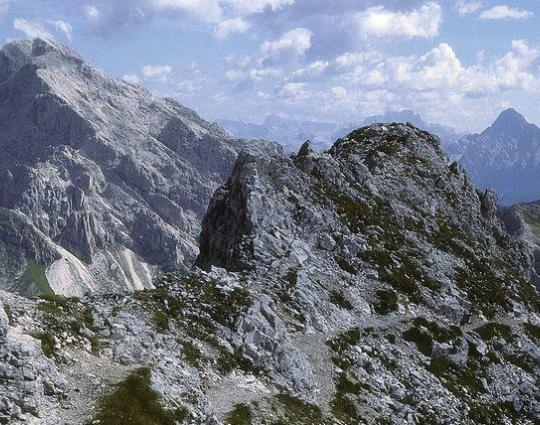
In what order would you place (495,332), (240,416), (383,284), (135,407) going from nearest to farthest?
1. (135,407)
2. (240,416)
3. (495,332)
4. (383,284)

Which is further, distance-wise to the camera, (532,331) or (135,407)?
(532,331)

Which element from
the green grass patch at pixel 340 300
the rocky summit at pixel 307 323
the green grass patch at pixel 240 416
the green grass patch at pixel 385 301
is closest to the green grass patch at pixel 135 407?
the rocky summit at pixel 307 323

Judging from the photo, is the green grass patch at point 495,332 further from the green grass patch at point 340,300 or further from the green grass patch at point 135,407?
the green grass patch at point 135,407

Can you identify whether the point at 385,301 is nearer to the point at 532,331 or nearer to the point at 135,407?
the point at 532,331

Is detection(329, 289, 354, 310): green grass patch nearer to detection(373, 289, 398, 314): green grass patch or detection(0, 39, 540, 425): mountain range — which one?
detection(0, 39, 540, 425): mountain range

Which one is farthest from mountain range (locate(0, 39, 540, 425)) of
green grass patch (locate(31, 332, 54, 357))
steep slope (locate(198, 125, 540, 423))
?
steep slope (locate(198, 125, 540, 423))

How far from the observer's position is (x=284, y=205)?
53.6 meters

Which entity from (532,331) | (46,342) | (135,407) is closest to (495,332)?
(532,331)

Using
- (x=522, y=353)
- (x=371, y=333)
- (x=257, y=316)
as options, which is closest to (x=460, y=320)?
(x=522, y=353)

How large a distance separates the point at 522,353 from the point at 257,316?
2686 cm

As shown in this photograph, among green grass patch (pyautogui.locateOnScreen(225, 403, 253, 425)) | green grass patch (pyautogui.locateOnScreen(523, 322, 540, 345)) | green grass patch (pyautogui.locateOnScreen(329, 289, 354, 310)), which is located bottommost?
green grass patch (pyautogui.locateOnScreen(225, 403, 253, 425))

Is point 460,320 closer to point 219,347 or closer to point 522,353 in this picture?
point 522,353

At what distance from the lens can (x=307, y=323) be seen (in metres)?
40.6

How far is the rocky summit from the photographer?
26.4 meters
